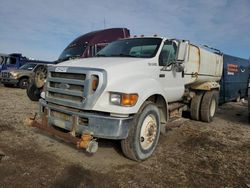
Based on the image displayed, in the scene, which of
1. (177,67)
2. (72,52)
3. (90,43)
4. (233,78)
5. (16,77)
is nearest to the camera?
(177,67)

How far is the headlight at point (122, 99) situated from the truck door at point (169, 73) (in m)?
1.44

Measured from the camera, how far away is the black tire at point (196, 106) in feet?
27.0

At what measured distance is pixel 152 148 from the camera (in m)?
4.84

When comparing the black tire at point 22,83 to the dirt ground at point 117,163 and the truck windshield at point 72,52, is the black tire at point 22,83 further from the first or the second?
the dirt ground at point 117,163

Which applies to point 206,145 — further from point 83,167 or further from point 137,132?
point 83,167

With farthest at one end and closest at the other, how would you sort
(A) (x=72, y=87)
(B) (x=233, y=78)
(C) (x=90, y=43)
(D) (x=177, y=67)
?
(B) (x=233, y=78), (C) (x=90, y=43), (D) (x=177, y=67), (A) (x=72, y=87)

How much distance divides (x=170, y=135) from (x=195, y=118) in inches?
88.7

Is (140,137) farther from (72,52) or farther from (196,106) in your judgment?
(72,52)

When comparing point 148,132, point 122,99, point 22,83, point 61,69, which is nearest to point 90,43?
point 61,69

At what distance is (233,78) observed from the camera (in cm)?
1205

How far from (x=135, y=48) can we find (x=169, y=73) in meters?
0.93

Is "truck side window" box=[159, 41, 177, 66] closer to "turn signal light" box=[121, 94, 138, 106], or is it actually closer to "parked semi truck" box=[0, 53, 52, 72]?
"turn signal light" box=[121, 94, 138, 106]

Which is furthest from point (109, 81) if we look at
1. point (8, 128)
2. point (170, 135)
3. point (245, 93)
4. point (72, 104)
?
point (245, 93)

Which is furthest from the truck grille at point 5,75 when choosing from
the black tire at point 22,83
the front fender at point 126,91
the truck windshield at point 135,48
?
the front fender at point 126,91
